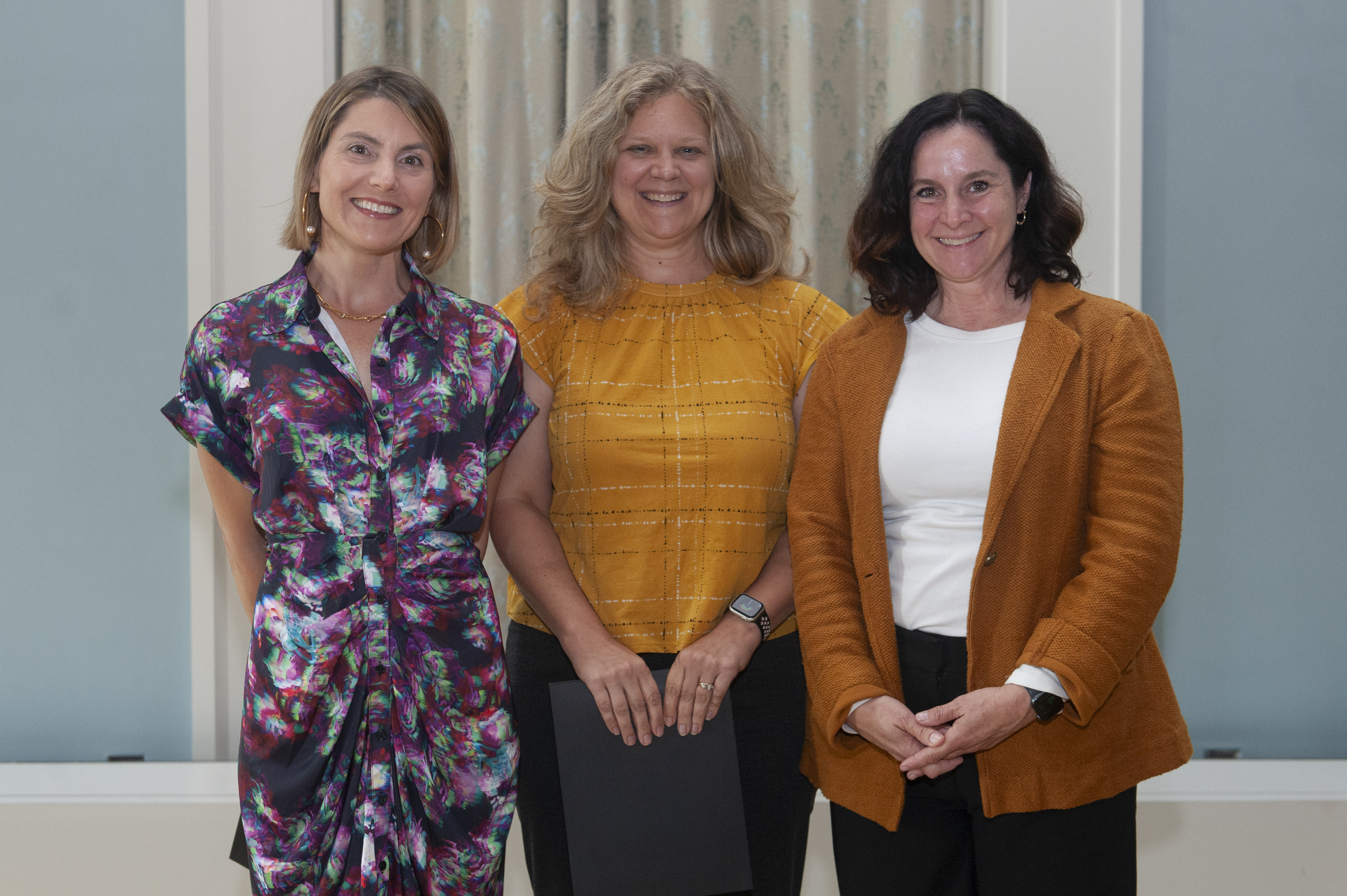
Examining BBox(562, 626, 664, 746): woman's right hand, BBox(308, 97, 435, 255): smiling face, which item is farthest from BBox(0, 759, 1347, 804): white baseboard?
BBox(308, 97, 435, 255): smiling face

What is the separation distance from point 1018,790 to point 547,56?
210 centimetres

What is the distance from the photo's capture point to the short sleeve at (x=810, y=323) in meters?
1.62

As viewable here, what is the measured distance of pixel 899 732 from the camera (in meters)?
1.31

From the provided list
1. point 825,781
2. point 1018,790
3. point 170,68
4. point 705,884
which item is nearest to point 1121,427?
point 1018,790

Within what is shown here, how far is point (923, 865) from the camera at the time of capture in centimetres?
137

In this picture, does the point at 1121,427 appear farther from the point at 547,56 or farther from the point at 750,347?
the point at 547,56

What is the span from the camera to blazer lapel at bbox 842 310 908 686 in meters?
1.37

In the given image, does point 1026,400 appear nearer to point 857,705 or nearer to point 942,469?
point 942,469

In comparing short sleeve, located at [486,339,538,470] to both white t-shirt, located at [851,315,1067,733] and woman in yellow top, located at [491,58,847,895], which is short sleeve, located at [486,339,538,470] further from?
white t-shirt, located at [851,315,1067,733]

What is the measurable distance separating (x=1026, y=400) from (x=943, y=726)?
17.8 inches

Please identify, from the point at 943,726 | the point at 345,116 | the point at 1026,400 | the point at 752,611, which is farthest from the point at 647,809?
the point at 345,116

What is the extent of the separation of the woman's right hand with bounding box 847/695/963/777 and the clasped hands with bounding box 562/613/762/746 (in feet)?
0.71

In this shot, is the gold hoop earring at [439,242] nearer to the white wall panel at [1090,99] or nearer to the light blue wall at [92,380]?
the light blue wall at [92,380]

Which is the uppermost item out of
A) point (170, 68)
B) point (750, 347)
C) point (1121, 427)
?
point (170, 68)
